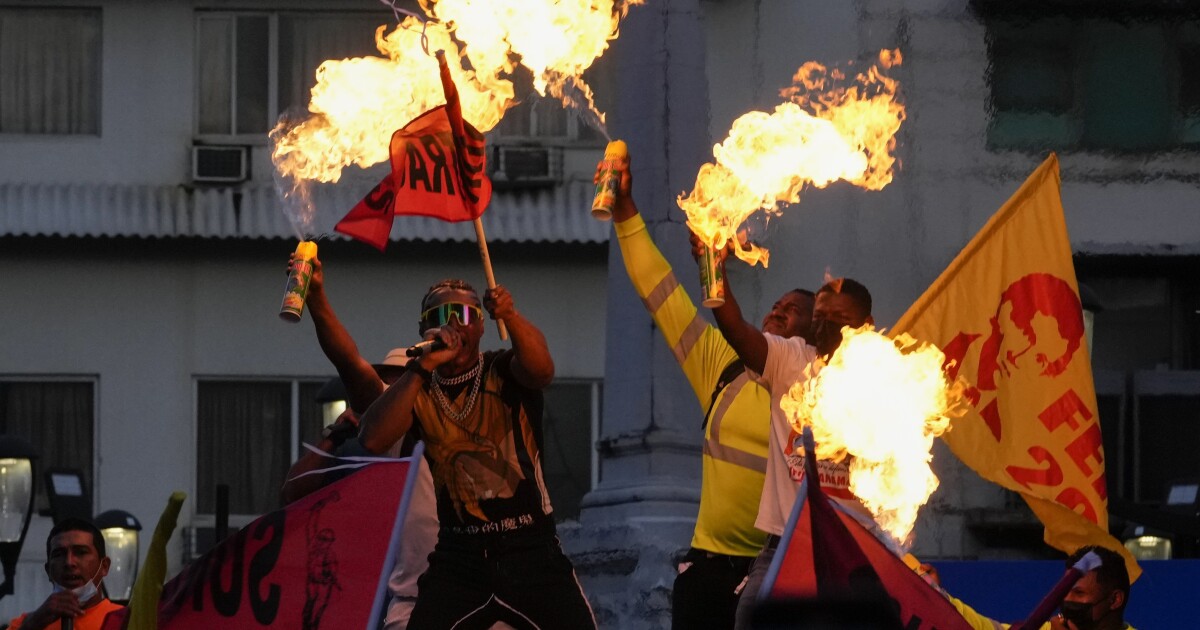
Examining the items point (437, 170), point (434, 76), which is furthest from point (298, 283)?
point (434, 76)

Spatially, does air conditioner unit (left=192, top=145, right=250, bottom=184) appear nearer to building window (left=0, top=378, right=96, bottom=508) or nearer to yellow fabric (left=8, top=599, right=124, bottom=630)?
building window (left=0, top=378, right=96, bottom=508)

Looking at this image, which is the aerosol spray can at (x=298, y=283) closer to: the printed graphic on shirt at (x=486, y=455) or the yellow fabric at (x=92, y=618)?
the printed graphic on shirt at (x=486, y=455)

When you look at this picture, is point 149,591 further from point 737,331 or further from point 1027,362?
point 1027,362

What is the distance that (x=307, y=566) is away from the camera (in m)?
8.06

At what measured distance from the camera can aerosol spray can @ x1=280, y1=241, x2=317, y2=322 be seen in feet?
25.7

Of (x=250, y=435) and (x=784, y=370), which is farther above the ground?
(x=784, y=370)

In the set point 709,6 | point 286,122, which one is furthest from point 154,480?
point 286,122

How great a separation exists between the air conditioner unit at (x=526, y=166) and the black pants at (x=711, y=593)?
Answer: 10145 millimetres

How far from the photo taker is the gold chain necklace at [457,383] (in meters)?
7.67

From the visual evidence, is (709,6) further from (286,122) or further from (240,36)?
(286,122)

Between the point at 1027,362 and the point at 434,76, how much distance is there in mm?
2673

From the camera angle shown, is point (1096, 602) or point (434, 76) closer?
point (1096, 602)

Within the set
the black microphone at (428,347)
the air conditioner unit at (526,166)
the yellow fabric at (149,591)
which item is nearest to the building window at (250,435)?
the air conditioner unit at (526,166)

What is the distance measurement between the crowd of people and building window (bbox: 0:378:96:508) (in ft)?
31.7
